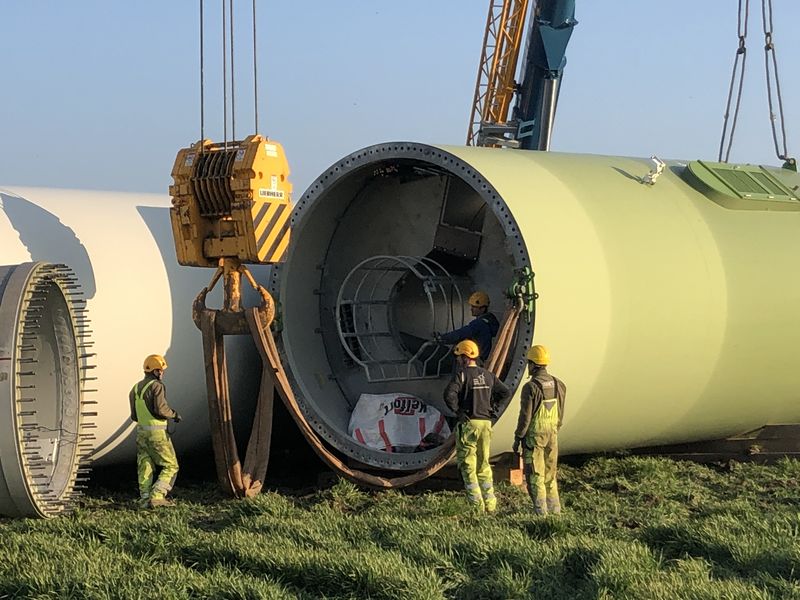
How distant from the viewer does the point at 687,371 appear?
416 inches

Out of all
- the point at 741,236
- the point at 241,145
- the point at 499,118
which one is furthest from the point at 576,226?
the point at 499,118

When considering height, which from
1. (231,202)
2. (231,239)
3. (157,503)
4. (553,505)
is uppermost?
(231,202)

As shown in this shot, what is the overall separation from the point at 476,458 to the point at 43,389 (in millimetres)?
3646

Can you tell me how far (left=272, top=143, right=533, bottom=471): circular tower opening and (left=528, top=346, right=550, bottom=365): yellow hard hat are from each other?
2042 mm

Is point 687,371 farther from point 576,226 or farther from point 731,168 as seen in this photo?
point 731,168

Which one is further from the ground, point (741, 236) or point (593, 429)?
point (741, 236)

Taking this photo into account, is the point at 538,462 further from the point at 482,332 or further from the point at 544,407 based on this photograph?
the point at 482,332

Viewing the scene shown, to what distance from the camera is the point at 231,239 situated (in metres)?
9.99

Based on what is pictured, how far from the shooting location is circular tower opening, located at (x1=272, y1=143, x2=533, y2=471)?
11.4m

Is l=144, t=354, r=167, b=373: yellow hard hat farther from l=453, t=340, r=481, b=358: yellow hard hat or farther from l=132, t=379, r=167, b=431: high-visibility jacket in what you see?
l=453, t=340, r=481, b=358: yellow hard hat

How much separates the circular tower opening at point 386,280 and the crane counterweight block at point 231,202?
0.93 metres

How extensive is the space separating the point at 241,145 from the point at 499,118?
16262 mm

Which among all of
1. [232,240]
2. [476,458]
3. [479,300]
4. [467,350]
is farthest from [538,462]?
[232,240]

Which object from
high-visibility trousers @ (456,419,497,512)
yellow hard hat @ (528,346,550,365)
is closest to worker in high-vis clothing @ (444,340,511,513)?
high-visibility trousers @ (456,419,497,512)
